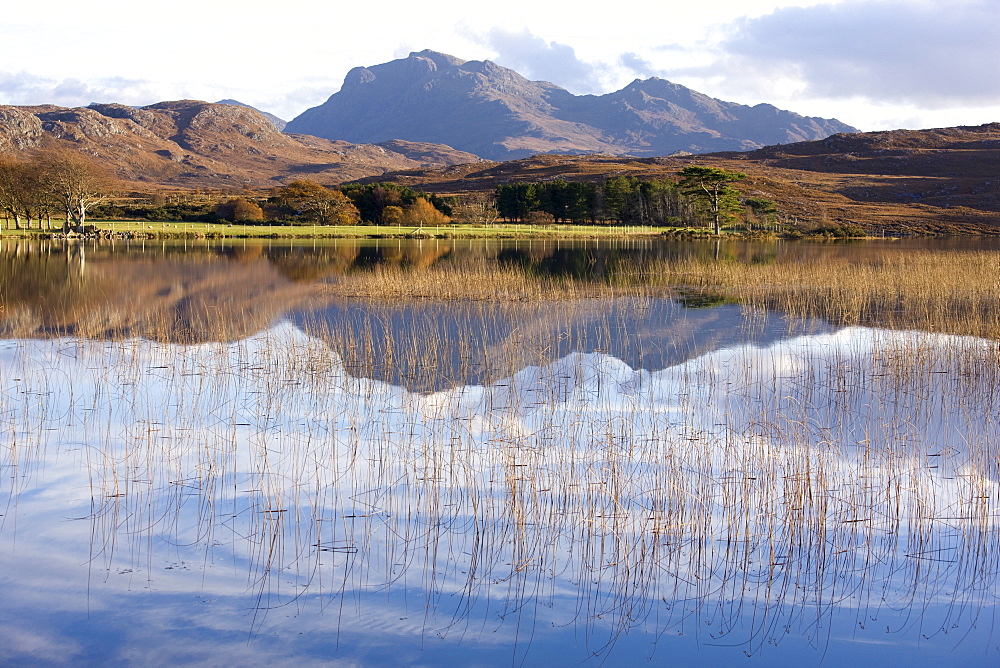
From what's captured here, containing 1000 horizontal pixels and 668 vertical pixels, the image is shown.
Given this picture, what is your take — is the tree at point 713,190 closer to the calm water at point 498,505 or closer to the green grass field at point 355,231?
the green grass field at point 355,231

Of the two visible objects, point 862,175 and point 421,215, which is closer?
point 421,215

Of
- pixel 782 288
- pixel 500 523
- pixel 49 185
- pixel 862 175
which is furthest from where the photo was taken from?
pixel 862 175

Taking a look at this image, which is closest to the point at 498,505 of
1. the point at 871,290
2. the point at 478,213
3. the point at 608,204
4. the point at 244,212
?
the point at 871,290

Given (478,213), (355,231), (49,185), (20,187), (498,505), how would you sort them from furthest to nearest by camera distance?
1. (478,213)
2. (355,231)
3. (20,187)
4. (49,185)
5. (498,505)

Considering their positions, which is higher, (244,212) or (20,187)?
(20,187)

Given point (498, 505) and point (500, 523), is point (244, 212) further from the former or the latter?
point (500, 523)

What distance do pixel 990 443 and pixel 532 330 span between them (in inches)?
342

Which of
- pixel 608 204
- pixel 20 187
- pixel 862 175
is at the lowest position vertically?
pixel 20 187

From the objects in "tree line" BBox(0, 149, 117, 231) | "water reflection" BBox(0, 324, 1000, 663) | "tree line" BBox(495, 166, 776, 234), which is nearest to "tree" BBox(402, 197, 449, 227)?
"tree line" BBox(495, 166, 776, 234)

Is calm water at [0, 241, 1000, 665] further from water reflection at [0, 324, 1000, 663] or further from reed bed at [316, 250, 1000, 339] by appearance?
reed bed at [316, 250, 1000, 339]

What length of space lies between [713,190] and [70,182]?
5019 cm

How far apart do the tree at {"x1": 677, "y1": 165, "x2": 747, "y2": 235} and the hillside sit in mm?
19781

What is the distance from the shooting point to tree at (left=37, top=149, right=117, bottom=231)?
5844cm

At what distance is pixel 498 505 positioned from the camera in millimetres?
6500
